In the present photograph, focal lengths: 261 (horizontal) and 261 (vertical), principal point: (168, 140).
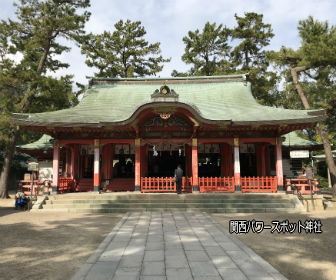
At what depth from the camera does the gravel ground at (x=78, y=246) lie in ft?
17.1

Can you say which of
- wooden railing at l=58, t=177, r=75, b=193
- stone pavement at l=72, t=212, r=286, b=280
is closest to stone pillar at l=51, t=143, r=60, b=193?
wooden railing at l=58, t=177, r=75, b=193

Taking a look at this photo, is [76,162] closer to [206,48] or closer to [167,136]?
[167,136]

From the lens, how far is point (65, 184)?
53.0 feet

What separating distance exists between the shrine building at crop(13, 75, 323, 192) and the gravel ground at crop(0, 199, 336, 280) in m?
4.61

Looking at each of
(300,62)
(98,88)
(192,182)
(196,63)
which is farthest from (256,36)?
(192,182)

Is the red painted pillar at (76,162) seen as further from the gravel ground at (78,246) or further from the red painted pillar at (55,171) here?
the gravel ground at (78,246)

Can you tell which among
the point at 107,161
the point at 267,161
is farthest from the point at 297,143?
the point at 107,161

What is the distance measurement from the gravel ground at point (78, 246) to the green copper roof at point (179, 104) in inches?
213

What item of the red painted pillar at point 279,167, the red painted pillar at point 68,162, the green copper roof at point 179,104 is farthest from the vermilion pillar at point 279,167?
the red painted pillar at point 68,162

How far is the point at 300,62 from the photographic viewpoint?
17.1m

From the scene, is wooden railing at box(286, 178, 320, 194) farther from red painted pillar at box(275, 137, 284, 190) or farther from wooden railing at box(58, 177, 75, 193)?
wooden railing at box(58, 177, 75, 193)

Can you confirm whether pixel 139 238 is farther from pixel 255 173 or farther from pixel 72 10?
pixel 72 10

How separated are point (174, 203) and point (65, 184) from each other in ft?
24.5

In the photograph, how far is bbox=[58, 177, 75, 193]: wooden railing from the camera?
51.2ft
